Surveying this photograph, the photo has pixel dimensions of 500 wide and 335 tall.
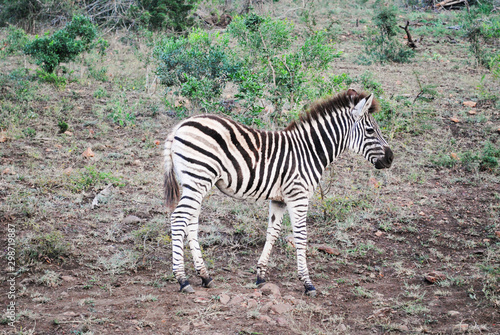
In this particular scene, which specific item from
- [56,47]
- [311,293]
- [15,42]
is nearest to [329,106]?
[311,293]

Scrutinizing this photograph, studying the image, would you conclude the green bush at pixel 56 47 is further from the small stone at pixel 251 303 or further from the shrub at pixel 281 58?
the small stone at pixel 251 303

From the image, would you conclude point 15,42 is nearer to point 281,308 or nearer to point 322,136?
point 322,136

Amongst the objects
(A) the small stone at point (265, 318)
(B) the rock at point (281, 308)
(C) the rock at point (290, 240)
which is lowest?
(A) the small stone at point (265, 318)

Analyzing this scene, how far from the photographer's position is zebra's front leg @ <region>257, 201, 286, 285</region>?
601 centimetres

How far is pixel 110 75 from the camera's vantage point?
14453 millimetres

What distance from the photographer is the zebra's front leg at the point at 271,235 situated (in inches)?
237

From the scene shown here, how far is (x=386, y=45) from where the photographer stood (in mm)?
16922

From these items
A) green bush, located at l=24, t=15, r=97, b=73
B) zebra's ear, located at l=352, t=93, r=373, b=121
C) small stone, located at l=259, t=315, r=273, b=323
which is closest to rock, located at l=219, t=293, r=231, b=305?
small stone, located at l=259, t=315, r=273, b=323

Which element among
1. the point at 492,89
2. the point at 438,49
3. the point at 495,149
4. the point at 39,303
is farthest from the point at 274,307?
the point at 438,49

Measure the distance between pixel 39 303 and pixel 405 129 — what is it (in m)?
9.45

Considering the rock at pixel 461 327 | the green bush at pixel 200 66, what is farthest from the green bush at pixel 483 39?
the rock at pixel 461 327

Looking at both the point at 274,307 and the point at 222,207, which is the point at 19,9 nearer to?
the point at 222,207

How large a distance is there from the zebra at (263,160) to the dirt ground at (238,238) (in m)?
Result: 0.70

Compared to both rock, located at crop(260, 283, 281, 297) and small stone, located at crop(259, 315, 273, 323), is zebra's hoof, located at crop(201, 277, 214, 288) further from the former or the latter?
small stone, located at crop(259, 315, 273, 323)
